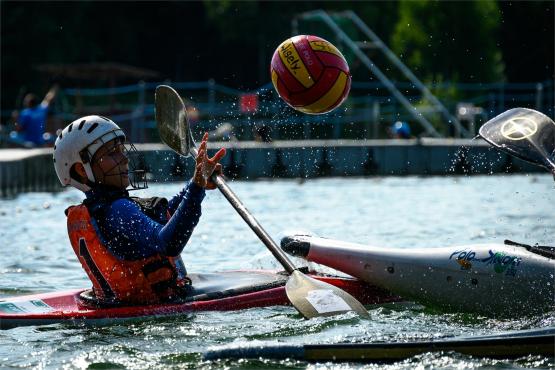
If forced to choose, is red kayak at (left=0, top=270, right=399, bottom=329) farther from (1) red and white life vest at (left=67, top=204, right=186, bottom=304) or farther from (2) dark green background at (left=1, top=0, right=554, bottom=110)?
(2) dark green background at (left=1, top=0, right=554, bottom=110)

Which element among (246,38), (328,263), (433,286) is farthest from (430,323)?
(246,38)

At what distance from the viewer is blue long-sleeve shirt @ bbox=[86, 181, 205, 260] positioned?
568 centimetres

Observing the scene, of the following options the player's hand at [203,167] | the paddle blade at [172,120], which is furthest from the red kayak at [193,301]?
the paddle blade at [172,120]

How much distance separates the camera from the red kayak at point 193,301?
19.5ft

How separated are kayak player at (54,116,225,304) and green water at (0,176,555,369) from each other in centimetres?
24

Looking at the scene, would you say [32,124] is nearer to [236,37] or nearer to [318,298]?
[318,298]

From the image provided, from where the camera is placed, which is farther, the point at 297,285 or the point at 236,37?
A: the point at 236,37

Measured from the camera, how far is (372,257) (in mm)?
6555

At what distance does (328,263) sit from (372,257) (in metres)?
0.30

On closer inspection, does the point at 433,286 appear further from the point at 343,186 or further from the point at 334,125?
the point at 334,125

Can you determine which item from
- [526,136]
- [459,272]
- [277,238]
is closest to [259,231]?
[459,272]

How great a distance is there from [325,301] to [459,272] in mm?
818

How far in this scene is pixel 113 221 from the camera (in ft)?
19.2

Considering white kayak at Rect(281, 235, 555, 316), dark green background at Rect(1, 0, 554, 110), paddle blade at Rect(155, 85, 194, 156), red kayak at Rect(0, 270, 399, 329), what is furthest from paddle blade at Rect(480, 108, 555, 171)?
dark green background at Rect(1, 0, 554, 110)
